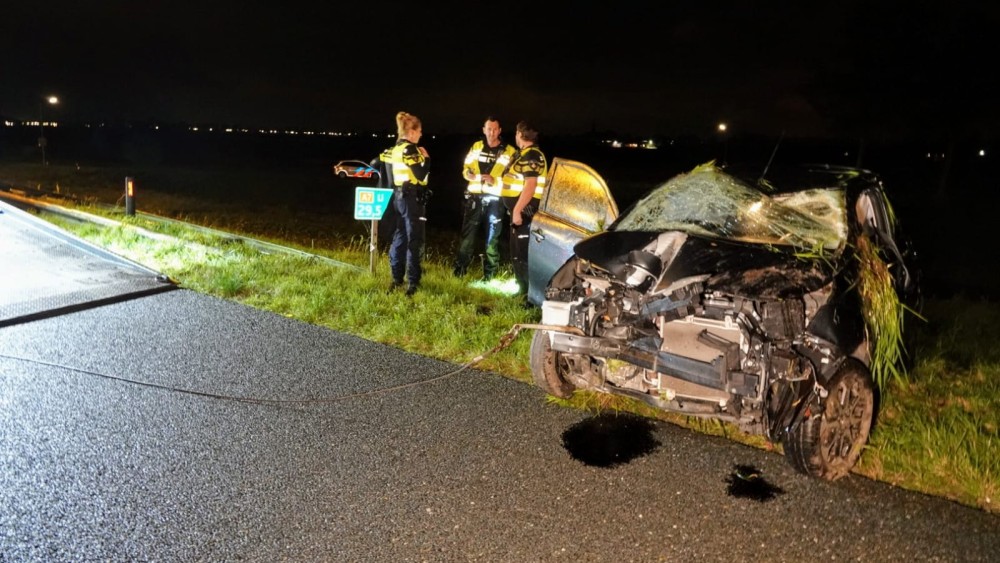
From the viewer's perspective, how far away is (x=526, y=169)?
8.34 metres

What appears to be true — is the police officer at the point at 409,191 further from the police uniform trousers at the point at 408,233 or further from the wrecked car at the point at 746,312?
the wrecked car at the point at 746,312

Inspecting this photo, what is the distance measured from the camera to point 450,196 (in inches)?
1166

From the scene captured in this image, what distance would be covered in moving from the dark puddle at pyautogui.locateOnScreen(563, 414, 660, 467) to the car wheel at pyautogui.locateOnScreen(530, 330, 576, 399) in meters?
0.32

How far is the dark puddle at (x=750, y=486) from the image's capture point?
4.05 metres

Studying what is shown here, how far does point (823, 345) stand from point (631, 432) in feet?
4.38

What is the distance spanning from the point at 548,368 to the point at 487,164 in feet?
13.5

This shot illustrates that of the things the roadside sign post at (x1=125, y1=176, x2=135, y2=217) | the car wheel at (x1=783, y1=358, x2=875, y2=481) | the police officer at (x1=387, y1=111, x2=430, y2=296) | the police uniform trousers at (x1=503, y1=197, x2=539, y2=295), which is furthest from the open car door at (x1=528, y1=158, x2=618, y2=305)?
the roadside sign post at (x1=125, y1=176, x2=135, y2=217)

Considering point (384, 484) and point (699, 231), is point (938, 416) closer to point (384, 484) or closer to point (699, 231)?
point (699, 231)

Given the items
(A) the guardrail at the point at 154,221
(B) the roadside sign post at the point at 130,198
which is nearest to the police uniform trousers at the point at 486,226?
(A) the guardrail at the point at 154,221

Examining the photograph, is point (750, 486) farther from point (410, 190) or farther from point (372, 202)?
point (372, 202)

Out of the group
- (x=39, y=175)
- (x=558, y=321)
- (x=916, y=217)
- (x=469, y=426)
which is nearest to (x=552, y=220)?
(x=558, y=321)

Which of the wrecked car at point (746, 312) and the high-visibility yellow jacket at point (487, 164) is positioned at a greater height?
the high-visibility yellow jacket at point (487, 164)

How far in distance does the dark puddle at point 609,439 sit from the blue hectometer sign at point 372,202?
4.39 meters

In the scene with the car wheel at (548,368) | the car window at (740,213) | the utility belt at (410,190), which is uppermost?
the car window at (740,213)
